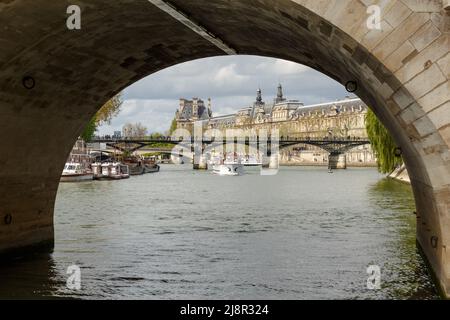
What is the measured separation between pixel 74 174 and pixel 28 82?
6591 cm

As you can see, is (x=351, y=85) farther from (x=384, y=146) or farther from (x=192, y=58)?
(x=384, y=146)

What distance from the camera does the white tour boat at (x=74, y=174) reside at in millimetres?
79500

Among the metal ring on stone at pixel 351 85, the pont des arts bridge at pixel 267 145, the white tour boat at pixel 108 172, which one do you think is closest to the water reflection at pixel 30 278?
the metal ring on stone at pixel 351 85

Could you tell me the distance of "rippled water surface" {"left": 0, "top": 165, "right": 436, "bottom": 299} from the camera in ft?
53.7

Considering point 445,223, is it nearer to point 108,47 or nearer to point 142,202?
point 108,47

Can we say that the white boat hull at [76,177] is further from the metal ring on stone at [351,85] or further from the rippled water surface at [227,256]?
the metal ring on stone at [351,85]

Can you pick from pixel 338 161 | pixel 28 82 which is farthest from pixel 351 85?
pixel 338 161

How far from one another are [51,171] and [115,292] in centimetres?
689

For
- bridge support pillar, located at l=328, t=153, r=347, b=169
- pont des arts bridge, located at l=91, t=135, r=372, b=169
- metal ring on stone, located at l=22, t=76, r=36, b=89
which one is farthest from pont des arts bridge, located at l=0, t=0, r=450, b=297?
bridge support pillar, located at l=328, t=153, r=347, b=169

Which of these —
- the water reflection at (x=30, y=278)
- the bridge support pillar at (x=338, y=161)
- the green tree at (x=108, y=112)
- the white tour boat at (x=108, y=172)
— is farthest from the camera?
the bridge support pillar at (x=338, y=161)

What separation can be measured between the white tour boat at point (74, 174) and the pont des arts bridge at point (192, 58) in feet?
193

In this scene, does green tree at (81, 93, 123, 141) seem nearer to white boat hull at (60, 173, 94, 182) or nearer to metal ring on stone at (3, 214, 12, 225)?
white boat hull at (60, 173, 94, 182)

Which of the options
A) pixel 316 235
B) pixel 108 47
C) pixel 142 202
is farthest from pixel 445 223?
pixel 142 202
